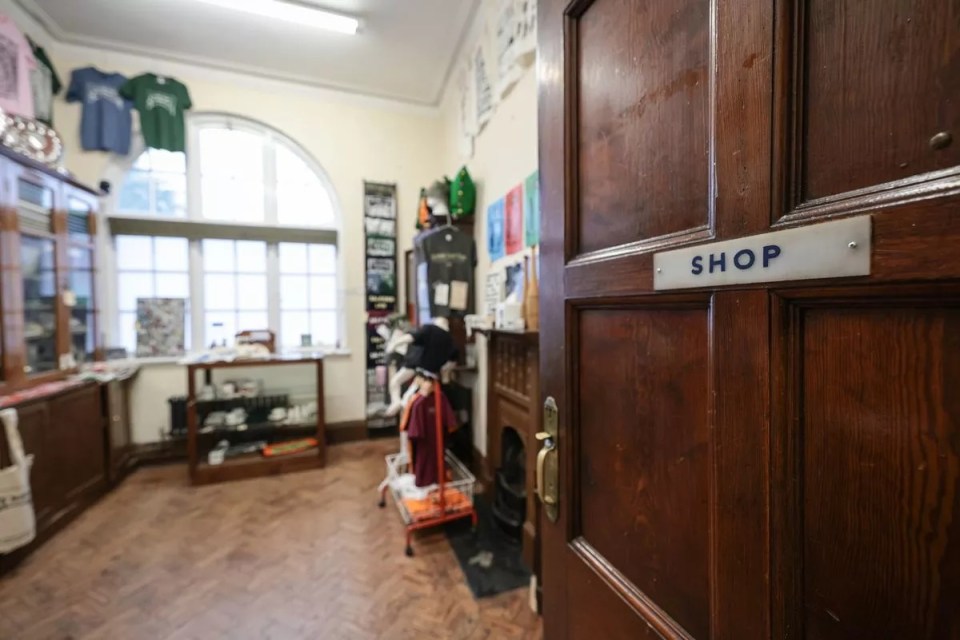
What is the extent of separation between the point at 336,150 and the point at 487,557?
3944mm

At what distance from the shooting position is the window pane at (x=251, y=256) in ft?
12.5

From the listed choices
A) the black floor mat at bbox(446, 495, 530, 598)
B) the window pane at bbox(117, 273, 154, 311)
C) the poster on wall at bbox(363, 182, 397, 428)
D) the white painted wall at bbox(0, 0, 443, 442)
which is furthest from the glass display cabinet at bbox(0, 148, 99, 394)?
the black floor mat at bbox(446, 495, 530, 598)

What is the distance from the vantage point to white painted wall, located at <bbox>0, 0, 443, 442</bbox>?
3.37m

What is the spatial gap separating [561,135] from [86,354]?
4.24 m

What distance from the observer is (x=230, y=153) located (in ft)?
12.3

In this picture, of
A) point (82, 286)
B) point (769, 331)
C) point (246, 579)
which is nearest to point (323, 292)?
point (82, 286)

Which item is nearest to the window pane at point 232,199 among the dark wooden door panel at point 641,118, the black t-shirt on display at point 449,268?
the black t-shirt on display at point 449,268

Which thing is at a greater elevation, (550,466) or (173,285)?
(173,285)

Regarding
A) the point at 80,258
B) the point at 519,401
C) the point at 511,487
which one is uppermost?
the point at 80,258

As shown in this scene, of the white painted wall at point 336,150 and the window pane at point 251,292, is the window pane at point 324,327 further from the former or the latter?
the window pane at point 251,292

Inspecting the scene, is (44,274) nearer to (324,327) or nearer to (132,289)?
(132,289)

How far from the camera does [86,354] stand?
3.14 metres

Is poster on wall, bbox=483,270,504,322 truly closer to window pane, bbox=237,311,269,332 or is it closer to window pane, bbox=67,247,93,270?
window pane, bbox=237,311,269,332

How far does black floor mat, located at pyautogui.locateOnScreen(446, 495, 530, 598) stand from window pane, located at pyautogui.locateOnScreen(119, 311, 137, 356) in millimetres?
3466
